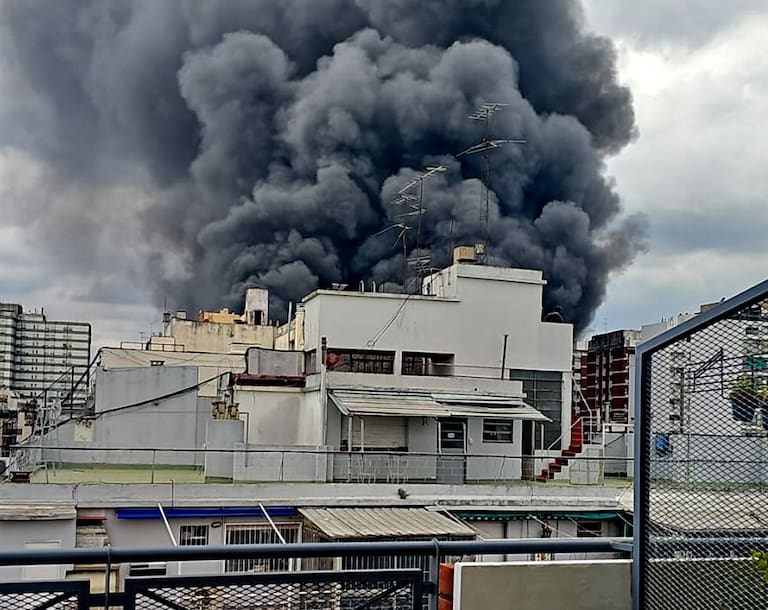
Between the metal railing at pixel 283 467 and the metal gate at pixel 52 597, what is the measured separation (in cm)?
1395

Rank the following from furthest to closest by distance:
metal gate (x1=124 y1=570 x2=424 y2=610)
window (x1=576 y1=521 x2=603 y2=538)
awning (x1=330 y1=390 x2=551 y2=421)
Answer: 1. awning (x1=330 y1=390 x2=551 y2=421)
2. window (x1=576 y1=521 x2=603 y2=538)
3. metal gate (x1=124 y1=570 x2=424 y2=610)

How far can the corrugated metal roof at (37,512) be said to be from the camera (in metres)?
14.9

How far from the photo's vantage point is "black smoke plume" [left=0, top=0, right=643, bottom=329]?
51469 mm

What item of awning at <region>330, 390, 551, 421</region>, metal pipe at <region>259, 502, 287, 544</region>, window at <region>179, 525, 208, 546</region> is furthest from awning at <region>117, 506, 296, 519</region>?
awning at <region>330, 390, 551, 421</region>

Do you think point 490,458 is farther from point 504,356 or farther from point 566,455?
point 504,356

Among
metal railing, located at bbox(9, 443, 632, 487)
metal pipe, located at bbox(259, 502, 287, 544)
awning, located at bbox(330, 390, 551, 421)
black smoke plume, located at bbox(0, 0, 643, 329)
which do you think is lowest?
metal pipe, located at bbox(259, 502, 287, 544)

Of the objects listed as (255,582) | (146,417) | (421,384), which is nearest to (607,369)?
(421,384)

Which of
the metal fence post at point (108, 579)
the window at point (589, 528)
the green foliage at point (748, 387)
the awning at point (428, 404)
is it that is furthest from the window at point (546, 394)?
the metal fence post at point (108, 579)

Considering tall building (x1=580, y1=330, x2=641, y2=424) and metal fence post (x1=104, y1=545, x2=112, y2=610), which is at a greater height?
tall building (x1=580, y1=330, x2=641, y2=424)

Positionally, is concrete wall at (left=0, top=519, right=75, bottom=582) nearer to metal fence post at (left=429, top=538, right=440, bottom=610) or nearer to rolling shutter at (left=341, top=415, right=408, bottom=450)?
rolling shutter at (left=341, top=415, right=408, bottom=450)

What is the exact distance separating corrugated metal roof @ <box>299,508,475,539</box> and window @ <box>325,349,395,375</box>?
642 centimetres

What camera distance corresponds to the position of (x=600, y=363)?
170 feet

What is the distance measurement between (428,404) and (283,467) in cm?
406

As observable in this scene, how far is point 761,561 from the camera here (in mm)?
2812
